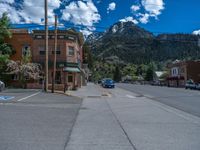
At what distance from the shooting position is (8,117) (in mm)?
12797

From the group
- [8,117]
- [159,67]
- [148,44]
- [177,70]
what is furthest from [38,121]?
[148,44]

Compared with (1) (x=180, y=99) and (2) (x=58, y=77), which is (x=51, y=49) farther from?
(1) (x=180, y=99)

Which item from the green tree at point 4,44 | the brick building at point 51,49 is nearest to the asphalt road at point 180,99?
the brick building at point 51,49

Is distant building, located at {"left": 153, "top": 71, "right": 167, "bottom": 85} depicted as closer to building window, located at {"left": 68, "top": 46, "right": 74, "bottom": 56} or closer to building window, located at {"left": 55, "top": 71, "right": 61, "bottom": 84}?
building window, located at {"left": 68, "top": 46, "right": 74, "bottom": 56}

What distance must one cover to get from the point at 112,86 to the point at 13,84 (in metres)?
21.8

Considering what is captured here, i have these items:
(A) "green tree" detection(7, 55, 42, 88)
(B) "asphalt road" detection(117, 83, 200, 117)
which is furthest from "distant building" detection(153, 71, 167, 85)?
(A) "green tree" detection(7, 55, 42, 88)

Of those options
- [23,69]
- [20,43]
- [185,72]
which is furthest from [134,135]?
[185,72]

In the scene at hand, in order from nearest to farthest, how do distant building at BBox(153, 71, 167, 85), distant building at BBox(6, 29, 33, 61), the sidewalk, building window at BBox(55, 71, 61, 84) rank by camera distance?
the sidewalk < distant building at BBox(6, 29, 33, 61) < building window at BBox(55, 71, 61, 84) < distant building at BBox(153, 71, 167, 85)

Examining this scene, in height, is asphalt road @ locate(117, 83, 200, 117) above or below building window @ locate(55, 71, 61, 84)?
below

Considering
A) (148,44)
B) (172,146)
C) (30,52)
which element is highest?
(148,44)

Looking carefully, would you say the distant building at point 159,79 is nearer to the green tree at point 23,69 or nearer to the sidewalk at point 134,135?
the green tree at point 23,69

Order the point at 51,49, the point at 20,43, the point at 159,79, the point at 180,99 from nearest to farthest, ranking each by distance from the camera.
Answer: the point at 180,99
the point at 51,49
the point at 20,43
the point at 159,79

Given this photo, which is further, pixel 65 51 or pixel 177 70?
pixel 177 70

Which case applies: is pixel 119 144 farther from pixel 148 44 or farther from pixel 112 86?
pixel 148 44
